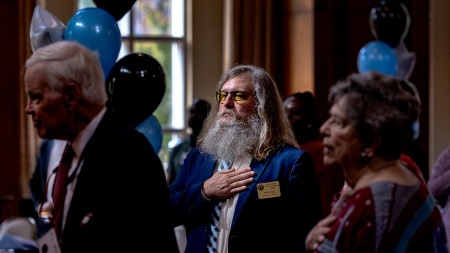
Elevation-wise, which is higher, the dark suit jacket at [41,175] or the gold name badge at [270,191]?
the dark suit jacket at [41,175]

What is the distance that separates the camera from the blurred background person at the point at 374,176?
133cm

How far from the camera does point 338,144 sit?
4.83 feet

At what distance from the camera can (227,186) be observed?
2.17 metres

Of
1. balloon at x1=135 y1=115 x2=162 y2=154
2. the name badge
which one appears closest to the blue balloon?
balloon at x1=135 y1=115 x2=162 y2=154

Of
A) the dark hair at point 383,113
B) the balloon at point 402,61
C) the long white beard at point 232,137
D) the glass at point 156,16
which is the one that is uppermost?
the glass at point 156,16

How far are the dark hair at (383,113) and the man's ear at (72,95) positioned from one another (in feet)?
3.02

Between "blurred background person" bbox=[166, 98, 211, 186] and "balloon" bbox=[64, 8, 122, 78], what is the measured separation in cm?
161

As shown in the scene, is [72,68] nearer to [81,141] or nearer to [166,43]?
[81,141]

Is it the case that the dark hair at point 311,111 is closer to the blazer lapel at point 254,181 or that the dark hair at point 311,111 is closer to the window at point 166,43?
the blazer lapel at point 254,181

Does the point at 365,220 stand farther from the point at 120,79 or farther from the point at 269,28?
the point at 269,28

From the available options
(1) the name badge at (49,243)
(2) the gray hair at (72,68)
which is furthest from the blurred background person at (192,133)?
(1) the name badge at (49,243)

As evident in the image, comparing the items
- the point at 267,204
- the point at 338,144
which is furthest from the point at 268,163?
the point at 338,144

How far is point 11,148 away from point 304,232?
5.36 m

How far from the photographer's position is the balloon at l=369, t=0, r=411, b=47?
521cm
